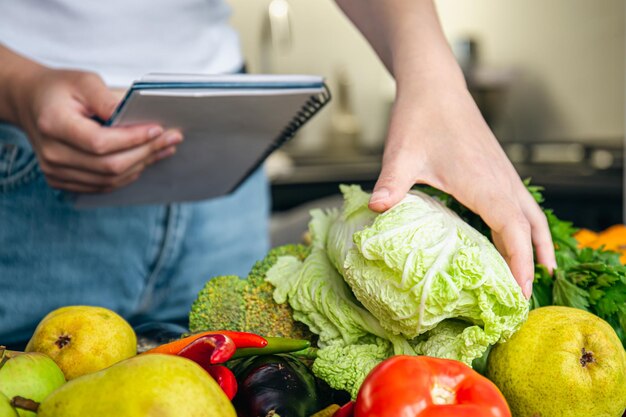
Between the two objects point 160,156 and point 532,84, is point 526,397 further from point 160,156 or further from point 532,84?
point 532,84

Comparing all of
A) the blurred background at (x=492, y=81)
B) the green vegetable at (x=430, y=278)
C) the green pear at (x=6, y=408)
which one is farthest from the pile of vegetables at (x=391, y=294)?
the blurred background at (x=492, y=81)

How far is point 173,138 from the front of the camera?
1266 millimetres

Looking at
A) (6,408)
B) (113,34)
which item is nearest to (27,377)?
(6,408)

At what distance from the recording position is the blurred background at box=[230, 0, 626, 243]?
4.07 m

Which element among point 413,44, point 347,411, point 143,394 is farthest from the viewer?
point 413,44

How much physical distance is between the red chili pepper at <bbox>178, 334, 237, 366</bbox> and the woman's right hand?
1.79 ft

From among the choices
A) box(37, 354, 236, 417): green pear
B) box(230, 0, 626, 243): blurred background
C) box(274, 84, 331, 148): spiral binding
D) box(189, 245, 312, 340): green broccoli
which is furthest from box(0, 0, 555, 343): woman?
box(230, 0, 626, 243): blurred background

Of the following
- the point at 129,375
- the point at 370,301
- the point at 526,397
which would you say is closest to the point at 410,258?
the point at 370,301

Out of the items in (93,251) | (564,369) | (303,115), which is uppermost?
(303,115)

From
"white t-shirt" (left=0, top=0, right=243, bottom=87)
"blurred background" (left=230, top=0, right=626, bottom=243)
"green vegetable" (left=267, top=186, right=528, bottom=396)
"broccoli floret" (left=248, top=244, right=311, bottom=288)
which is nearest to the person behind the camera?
"green vegetable" (left=267, top=186, right=528, bottom=396)

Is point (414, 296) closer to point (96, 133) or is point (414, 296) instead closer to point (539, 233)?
point (539, 233)

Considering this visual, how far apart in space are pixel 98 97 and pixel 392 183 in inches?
23.2

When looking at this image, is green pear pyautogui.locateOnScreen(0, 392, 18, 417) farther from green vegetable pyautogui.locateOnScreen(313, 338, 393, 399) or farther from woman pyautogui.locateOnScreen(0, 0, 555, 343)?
woman pyautogui.locateOnScreen(0, 0, 555, 343)

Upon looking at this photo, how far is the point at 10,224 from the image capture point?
1.58m
